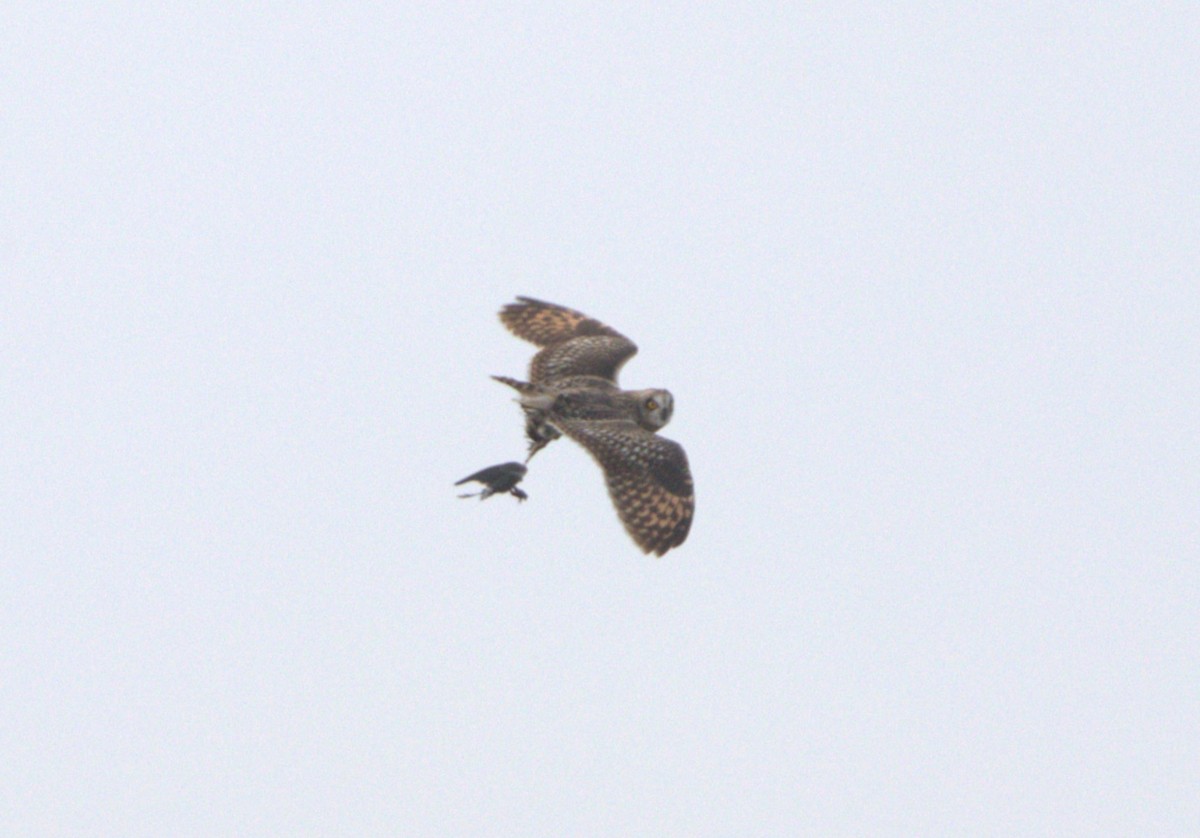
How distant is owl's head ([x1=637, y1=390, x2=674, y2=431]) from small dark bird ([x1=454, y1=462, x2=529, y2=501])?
2.39 metres

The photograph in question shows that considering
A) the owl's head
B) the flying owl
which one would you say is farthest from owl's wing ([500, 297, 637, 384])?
the owl's head

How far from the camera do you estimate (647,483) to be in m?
27.7

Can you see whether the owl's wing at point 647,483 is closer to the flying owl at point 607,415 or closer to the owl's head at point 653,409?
the flying owl at point 607,415

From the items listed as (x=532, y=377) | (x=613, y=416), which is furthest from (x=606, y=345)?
(x=613, y=416)

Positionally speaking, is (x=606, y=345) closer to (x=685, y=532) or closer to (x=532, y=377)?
(x=532, y=377)

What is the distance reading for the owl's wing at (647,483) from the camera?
2738cm

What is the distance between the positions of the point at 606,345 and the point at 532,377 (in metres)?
1.55

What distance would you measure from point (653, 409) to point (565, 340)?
4.58 meters

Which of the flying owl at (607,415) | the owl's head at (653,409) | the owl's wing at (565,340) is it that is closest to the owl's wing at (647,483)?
the flying owl at (607,415)

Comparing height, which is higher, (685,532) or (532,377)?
(532,377)

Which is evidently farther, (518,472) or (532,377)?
(532,377)

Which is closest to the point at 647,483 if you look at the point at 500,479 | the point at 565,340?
the point at 500,479

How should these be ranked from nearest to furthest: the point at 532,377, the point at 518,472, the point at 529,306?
1. the point at 518,472
2. the point at 532,377
3. the point at 529,306

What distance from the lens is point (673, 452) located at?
92.3 feet
